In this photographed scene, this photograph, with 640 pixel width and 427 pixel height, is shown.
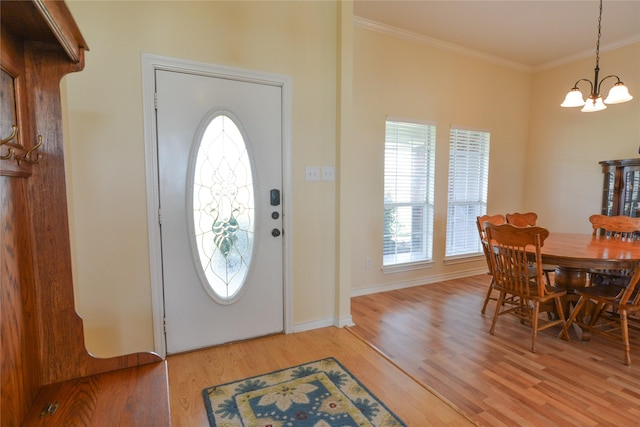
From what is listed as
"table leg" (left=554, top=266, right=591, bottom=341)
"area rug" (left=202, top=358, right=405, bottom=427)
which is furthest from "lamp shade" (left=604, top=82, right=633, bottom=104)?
"area rug" (left=202, top=358, right=405, bottom=427)

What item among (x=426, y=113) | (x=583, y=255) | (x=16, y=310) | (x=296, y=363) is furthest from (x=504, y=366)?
(x=426, y=113)

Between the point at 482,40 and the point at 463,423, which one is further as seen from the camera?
the point at 482,40

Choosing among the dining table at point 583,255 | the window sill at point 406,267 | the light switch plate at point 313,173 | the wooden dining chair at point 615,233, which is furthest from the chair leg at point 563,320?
the light switch plate at point 313,173

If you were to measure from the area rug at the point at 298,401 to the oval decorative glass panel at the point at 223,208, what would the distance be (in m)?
0.73

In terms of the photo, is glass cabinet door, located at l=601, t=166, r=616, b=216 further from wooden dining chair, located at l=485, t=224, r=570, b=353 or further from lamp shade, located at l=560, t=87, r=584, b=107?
wooden dining chair, located at l=485, t=224, r=570, b=353

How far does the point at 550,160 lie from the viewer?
4.82 metres

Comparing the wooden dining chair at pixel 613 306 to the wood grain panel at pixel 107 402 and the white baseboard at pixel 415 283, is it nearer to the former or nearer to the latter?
the white baseboard at pixel 415 283

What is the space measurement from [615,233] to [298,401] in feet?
12.3

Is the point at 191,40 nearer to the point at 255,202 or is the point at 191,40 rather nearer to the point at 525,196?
the point at 255,202

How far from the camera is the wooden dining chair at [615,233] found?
3.01 metres

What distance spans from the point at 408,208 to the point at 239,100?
101 inches

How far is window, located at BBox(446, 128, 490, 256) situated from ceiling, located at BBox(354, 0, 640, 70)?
1.13 m

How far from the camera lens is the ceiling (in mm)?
3275

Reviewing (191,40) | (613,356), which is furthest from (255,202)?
(613,356)
